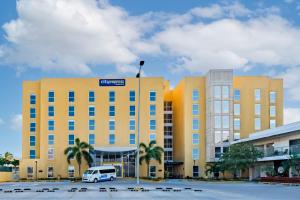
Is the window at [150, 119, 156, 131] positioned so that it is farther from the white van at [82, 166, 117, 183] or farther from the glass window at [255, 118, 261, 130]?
the glass window at [255, 118, 261, 130]

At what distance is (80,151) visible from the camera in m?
74.6

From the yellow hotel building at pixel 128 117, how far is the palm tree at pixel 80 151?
2.19 metres

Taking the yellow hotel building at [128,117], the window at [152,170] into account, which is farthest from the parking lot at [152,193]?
the yellow hotel building at [128,117]

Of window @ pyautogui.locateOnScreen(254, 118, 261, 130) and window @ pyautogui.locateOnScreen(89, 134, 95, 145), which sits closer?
window @ pyautogui.locateOnScreen(254, 118, 261, 130)

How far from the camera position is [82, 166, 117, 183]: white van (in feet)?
201

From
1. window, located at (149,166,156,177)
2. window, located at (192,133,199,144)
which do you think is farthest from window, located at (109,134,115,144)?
window, located at (192,133,199,144)

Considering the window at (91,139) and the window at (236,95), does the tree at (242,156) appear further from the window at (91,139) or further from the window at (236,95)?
the window at (91,139)

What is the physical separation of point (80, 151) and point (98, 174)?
1315cm

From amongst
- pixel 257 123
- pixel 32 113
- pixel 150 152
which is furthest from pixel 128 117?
pixel 257 123

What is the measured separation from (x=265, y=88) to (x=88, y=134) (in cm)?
2844

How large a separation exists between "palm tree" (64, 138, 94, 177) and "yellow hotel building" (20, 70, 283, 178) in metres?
2.19

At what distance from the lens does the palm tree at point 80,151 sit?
243 ft

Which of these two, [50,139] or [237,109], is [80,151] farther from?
[237,109]

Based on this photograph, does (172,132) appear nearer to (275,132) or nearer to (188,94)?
(188,94)
